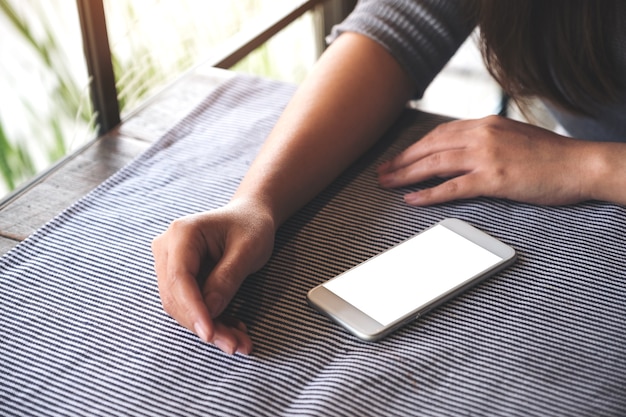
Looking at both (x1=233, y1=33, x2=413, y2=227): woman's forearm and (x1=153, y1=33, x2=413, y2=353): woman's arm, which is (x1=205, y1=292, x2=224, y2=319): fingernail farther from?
(x1=233, y1=33, x2=413, y2=227): woman's forearm

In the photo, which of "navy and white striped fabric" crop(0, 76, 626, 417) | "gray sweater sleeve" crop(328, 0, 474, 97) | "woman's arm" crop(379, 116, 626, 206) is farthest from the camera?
"gray sweater sleeve" crop(328, 0, 474, 97)

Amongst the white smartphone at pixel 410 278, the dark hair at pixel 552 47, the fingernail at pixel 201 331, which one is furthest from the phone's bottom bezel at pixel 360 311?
the dark hair at pixel 552 47

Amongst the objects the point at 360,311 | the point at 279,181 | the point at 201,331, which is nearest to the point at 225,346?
the point at 201,331

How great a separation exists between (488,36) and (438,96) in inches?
44.6

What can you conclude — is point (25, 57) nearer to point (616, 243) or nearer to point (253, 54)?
point (253, 54)

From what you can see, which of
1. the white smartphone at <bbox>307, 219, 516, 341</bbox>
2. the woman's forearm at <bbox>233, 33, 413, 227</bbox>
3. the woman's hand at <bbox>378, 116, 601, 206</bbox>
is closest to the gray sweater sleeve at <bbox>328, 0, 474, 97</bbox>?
the woman's forearm at <bbox>233, 33, 413, 227</bbox>

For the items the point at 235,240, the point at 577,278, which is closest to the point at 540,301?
the point at 577,278

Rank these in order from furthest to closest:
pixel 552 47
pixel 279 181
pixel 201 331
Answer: pixel 552 47 < pixel 279 181 < pixel 201 331

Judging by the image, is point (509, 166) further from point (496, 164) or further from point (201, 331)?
point (201, 331)

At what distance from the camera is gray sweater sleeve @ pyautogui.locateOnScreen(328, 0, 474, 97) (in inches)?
37.8

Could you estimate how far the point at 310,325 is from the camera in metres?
0.66

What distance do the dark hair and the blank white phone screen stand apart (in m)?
0.28

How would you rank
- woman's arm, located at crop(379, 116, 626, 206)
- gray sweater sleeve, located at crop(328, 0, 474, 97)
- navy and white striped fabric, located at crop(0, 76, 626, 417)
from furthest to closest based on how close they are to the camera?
gray sweater sleeve, located at crop(328, 0, 474, 97) < woman's arm, located at crop(379, 116, 626, 206) < navy and white striped fabric, located at crop(0, 76, 626, 417)

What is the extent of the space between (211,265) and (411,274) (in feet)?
0.64
